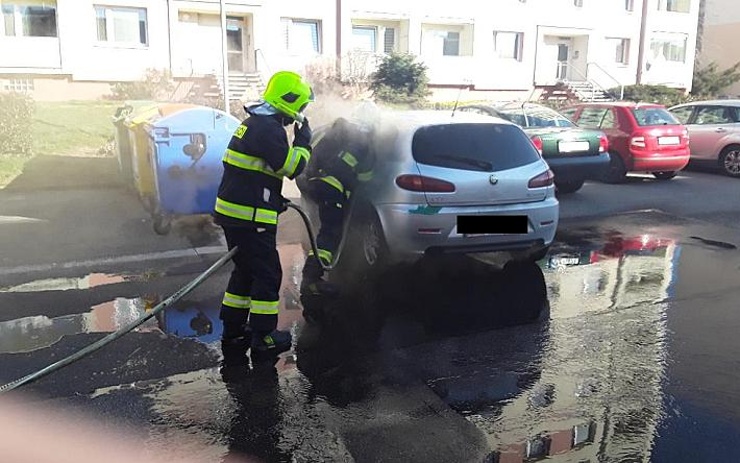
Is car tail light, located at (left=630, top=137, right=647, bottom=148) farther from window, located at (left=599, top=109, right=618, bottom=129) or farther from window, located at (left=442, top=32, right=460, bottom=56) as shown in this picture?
window, located at (left=442, top=32, right=460, bottom=56)

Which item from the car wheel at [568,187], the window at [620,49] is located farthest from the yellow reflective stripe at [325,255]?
the window at [620,49]

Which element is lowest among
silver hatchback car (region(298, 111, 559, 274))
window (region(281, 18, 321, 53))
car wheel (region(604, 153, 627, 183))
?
car wheel (region(604, 153, 627, 183))

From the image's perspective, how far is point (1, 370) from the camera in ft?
14.5

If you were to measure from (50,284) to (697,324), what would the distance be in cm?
560

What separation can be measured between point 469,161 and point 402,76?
20031mm

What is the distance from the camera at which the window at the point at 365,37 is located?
92.6 feet

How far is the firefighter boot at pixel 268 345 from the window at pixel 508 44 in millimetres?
27922

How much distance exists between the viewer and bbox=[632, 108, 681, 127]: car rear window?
1249cm

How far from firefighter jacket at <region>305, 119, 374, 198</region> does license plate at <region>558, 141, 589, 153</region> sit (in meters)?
5.44

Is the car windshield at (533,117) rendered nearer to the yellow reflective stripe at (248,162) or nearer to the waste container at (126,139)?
the waste container at (126,139)

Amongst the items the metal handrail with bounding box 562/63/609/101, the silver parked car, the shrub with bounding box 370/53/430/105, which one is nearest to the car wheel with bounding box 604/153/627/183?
the silver parked car

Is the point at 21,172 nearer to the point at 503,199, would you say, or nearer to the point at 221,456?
the point at 503,199

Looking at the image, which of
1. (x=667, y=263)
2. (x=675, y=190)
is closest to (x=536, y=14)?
(x=675, y=190)

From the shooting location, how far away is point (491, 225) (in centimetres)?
601
